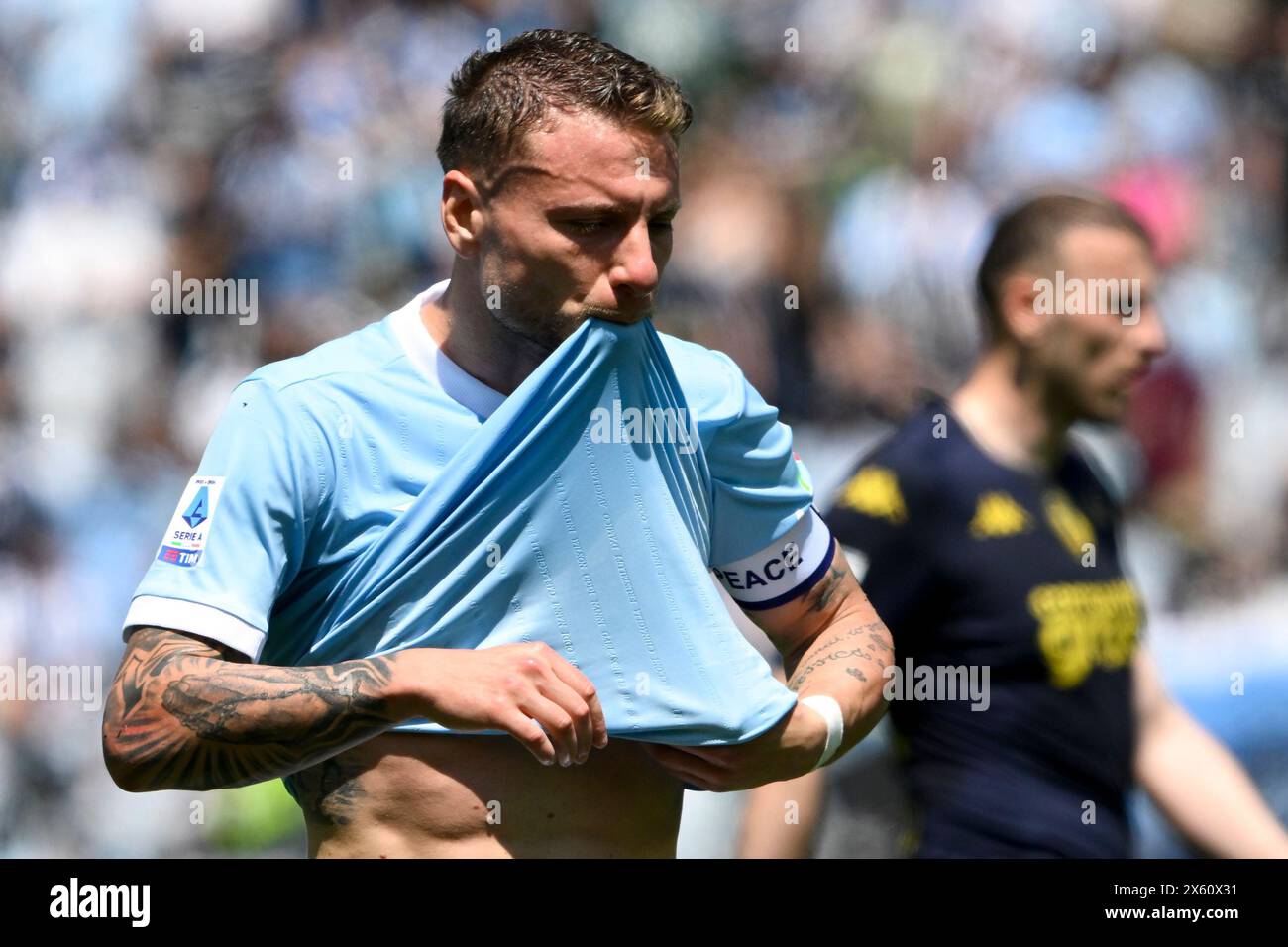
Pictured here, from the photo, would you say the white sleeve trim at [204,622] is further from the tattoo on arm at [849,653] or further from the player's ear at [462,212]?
the tattoo on arm at [849,653]

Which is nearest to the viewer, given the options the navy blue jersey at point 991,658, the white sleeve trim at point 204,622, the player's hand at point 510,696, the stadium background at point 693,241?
the player's hand at point 510,696

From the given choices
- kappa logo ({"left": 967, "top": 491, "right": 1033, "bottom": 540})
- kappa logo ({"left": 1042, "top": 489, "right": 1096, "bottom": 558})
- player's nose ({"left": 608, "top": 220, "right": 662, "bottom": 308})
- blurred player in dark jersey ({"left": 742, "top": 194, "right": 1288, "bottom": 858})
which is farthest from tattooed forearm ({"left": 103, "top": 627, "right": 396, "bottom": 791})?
kappa logo ({"left": 1042, "top": 489, "right": 1096, "bottom": 558})

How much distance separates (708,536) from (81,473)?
2786 millimetres

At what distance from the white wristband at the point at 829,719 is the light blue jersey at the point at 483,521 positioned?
4.6 inches

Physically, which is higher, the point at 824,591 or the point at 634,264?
the point at 634,264

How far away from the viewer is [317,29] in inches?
194

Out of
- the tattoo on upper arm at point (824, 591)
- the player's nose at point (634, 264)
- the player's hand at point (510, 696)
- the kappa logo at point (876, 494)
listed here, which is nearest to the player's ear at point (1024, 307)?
the kappa logo at point (876, 494)

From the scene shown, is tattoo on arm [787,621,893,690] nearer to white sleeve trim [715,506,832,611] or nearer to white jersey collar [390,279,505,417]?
white sleeve trim [715,506,832,611]

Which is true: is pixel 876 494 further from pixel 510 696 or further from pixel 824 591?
pixel 510 696

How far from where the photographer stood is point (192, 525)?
2037 mm

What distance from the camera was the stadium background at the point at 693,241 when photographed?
4.56m

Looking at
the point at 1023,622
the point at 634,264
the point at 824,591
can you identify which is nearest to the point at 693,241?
the point at 1023,622

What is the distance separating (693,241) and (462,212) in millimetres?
2661

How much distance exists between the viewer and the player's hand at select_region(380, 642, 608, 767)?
6.15 ft
